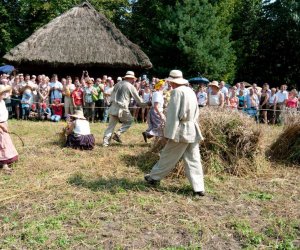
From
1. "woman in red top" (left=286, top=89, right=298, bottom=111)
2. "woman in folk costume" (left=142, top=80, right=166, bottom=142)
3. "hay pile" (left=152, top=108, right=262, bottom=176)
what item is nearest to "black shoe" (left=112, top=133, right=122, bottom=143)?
"woman in folk costume" (left=142, top=80, right=166, bottom=142)

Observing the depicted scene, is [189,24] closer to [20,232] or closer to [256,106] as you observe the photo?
[256,106]

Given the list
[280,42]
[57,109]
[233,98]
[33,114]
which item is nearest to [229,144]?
[233,98]

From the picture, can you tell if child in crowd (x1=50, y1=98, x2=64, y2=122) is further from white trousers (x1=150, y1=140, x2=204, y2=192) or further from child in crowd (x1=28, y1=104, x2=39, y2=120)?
white trousers (x1=150, y1=140, x2=204, y2=192)

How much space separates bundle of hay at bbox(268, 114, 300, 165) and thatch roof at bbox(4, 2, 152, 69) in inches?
426

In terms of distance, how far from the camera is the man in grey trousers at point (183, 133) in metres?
5.53

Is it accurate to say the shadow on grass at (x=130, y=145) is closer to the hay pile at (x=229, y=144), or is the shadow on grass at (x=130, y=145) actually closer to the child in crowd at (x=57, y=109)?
the hay pile at (x=229, y=144)

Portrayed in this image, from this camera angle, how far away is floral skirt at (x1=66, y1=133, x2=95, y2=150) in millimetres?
8445

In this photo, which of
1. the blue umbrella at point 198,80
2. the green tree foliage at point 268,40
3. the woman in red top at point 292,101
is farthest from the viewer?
the green tree foliage at point 268,40

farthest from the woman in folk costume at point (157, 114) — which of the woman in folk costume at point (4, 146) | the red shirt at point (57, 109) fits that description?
the red shirt at point (57, 109)

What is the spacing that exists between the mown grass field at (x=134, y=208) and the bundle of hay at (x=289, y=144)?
0.49m

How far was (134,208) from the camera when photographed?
515 cm

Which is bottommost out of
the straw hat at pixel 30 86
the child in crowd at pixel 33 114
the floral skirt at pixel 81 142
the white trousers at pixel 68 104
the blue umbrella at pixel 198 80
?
the floral skirt at pixel 81 142

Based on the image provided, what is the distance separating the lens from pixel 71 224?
15.3 feet

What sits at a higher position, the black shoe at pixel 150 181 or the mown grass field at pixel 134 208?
the black shoe at pixel 150 181
